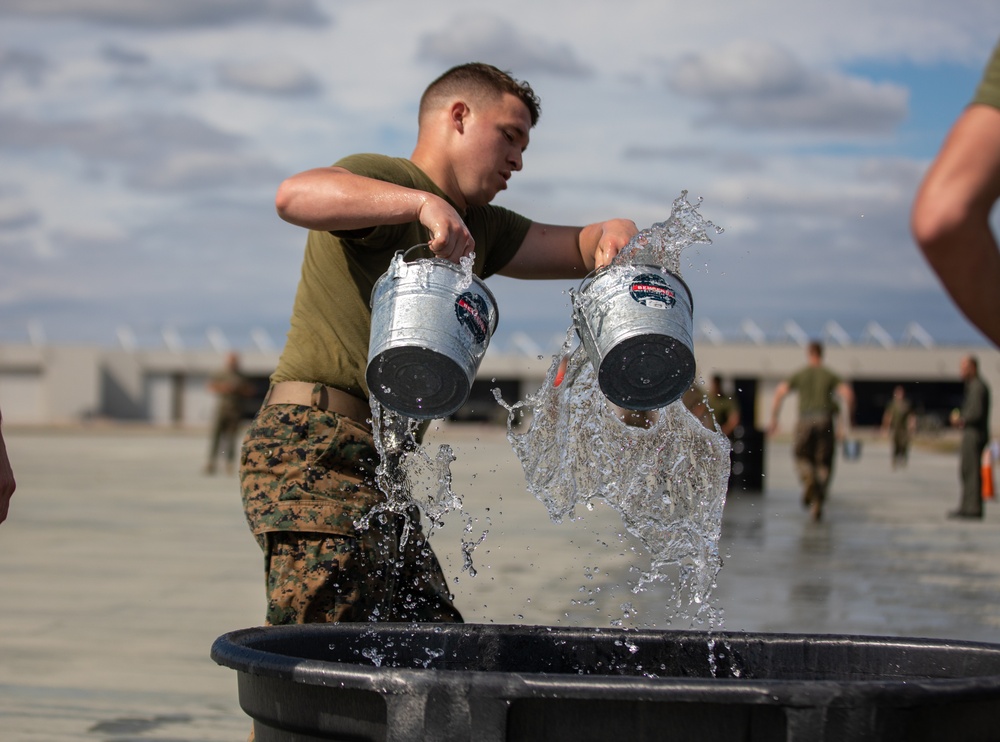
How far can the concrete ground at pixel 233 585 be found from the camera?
16.7 ft

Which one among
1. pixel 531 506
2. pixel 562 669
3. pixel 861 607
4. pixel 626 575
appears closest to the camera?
pixel 562 669

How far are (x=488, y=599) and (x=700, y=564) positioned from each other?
4.47 meters

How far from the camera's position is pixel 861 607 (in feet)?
24.6

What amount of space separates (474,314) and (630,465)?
92cm

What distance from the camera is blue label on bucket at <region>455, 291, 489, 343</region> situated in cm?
251

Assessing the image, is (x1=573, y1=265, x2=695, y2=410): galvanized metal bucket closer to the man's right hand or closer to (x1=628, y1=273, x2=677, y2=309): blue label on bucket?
(x1=628, y1=273, x2=677, y2=309): blue label on bucket

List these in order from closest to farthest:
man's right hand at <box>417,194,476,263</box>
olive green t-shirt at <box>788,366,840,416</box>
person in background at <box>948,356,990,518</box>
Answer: man's right hand at <box>417,194,476,263</box> < olive green t-shirt at <box>788,366,840,416</box> < person in background at <box>948,356,990,518</box>

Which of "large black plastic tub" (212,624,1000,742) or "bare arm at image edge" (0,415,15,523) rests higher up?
"bare arm at image edge" (0,415,15,523)

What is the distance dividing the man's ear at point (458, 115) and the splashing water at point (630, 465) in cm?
59

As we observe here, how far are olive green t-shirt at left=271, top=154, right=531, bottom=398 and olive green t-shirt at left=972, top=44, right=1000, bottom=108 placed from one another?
1.51m

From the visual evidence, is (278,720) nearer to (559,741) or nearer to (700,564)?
(559,741)

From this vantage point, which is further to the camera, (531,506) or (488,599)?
(531,506)

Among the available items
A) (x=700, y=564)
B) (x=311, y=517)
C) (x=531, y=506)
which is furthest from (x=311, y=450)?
(x=531, y=506)

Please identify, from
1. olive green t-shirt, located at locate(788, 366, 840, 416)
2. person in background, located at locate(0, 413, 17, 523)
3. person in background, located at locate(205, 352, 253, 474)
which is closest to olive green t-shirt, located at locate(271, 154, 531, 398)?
person in background, located at locate(0, 413, 17, 523)
